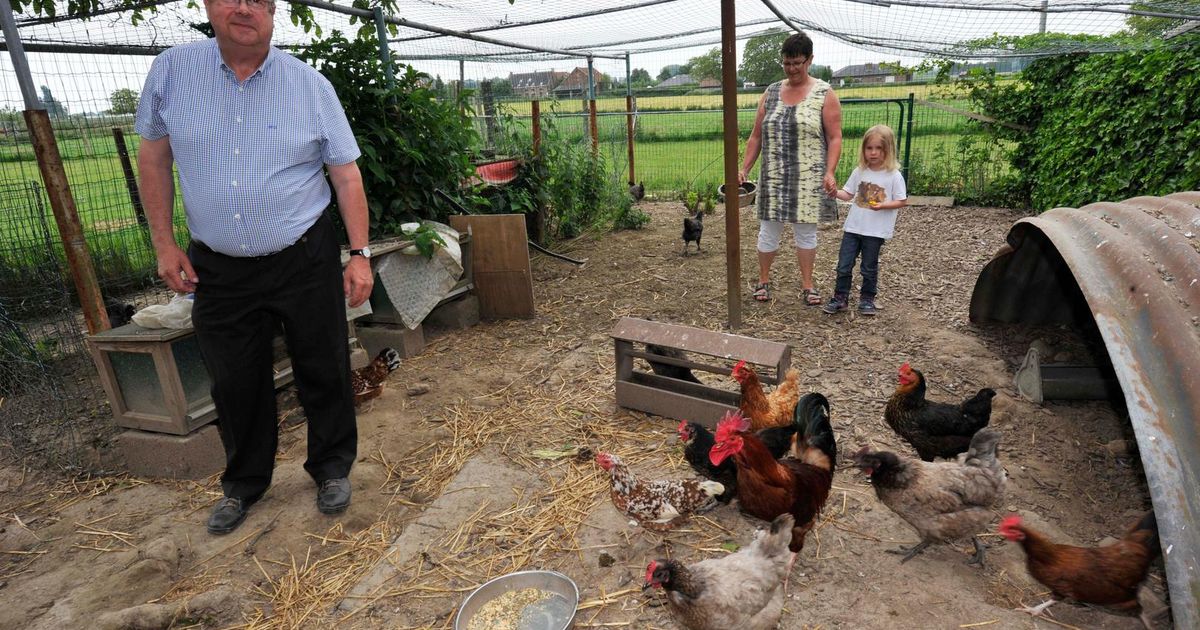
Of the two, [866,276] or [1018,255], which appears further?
[866,276]

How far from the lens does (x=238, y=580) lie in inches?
97.6

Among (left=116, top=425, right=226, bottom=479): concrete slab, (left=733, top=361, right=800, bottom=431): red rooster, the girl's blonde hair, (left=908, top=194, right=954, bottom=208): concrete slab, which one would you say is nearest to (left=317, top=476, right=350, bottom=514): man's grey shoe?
(left=116, top=425, right=226, bottom=479): concrete slab

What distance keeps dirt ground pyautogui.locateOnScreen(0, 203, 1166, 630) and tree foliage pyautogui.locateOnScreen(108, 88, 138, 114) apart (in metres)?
3.22

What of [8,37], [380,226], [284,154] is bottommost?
[380,226]

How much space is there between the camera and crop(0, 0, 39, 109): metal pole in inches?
111

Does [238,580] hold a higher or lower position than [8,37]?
lower

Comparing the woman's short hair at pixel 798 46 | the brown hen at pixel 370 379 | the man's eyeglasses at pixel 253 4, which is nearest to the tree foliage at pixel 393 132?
the brown hen at pixel 370 379

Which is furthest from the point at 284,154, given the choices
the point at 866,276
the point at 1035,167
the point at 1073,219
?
the point at 1035,167

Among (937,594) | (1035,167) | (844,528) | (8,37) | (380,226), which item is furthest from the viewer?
(1035,167)

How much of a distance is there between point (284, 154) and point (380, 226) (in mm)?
2451

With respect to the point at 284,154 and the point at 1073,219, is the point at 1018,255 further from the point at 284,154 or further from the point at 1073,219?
the point at 284,154

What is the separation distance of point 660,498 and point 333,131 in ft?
6.58

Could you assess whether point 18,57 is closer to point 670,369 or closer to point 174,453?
point 174,453

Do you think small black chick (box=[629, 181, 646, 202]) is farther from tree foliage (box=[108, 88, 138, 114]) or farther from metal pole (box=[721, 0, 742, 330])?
tree foliage (box=[108, 88, 138, 114])
